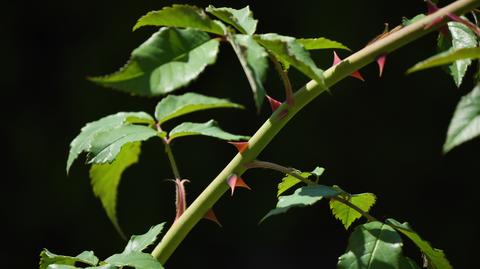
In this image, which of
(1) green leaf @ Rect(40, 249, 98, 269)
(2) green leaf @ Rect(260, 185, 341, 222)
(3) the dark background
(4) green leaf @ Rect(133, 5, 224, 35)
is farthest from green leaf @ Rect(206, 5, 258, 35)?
(3) the dark background

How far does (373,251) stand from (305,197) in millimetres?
73

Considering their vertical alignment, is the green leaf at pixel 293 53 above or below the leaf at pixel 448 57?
above

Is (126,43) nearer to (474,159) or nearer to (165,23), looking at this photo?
(474,159)

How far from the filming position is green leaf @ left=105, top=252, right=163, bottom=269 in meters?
0.61

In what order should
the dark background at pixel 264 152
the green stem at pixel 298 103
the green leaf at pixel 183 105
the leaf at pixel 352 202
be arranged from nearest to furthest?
1. the green stem at pixel 298 103
2. the leaf at pixel 352 202
3. the green leaf at pixel 183 105
4. the dark background at pixel 264 152

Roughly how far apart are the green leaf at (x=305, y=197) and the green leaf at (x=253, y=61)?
124mm

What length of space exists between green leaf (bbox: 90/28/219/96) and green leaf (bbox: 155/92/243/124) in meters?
0.21

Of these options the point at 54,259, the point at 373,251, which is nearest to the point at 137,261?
the point at 54,259

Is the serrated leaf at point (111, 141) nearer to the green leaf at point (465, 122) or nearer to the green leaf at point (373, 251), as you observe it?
the green leaf at point (373, 251)

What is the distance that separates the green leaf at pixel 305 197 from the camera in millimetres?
589

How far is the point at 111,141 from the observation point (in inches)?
28.8

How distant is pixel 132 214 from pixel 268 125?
254cm

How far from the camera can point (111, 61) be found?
3.01 m

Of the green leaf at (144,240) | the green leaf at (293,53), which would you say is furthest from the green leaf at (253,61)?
the green leaf at (144,240)
